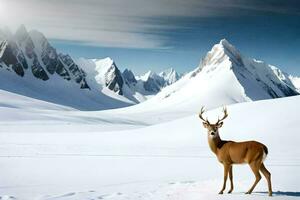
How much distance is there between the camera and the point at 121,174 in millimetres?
21328

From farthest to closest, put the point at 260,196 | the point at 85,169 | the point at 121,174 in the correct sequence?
the point at 85,169, the point at 121,174, the point at 260,196

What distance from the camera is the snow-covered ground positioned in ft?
51.3

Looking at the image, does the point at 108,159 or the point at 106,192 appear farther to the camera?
the point at 108,159

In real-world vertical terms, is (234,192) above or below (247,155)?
below

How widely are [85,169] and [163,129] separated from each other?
23.0 meters

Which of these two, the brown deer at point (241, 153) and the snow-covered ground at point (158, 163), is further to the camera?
the snow-covered ground at point (158, 163)

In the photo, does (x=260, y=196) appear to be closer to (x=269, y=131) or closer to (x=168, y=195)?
(x=168, y=195)

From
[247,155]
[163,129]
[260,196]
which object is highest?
[163,129]

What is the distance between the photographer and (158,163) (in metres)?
→ 25.5

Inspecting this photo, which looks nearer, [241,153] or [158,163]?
[241,153]

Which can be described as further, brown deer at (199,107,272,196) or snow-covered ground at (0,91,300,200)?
snow-covered ground at (0,91,300,200)

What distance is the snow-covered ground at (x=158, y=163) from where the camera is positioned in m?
15.6

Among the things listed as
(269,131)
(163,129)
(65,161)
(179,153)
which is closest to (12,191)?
(65,161)

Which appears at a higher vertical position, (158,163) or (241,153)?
(241,153)
